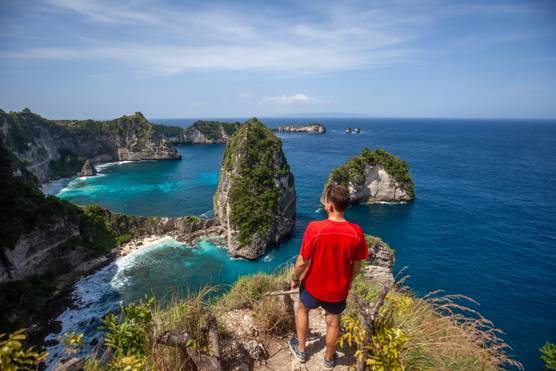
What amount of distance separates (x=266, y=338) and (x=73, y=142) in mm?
103795

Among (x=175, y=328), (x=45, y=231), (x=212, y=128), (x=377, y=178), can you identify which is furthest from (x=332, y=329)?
(x=212, y=128)

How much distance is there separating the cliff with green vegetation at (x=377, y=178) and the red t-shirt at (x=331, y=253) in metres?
46.6

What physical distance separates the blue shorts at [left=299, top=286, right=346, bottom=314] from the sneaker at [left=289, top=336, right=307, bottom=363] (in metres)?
0.90

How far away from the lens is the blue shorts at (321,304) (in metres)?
4.40

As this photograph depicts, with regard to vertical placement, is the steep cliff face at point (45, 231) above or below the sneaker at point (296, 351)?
below

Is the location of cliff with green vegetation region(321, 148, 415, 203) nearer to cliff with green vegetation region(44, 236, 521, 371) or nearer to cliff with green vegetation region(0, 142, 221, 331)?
cliff with green vegetation region(0, 142, 221, 331)

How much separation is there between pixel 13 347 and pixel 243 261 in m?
A: 32.7

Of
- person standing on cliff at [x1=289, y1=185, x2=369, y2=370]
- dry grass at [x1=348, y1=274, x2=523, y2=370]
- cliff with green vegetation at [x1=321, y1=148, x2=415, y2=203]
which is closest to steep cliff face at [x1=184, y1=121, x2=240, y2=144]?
cliff with green vegetation at [x1=321, y1=148, x2=415, y2=203]

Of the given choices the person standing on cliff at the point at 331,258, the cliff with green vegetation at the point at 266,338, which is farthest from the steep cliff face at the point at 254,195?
the person standing on cliff at the point at 331,258

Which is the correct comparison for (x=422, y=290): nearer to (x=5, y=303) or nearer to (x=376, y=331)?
(x=376, y=331)

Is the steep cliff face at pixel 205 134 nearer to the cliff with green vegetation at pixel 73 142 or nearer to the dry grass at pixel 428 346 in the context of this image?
the cliff with green vegetation at pixel 73 142

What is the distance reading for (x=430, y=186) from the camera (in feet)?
198

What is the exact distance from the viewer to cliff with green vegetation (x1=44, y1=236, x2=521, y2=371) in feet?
12.9

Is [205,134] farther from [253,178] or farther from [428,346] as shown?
[428,346]
